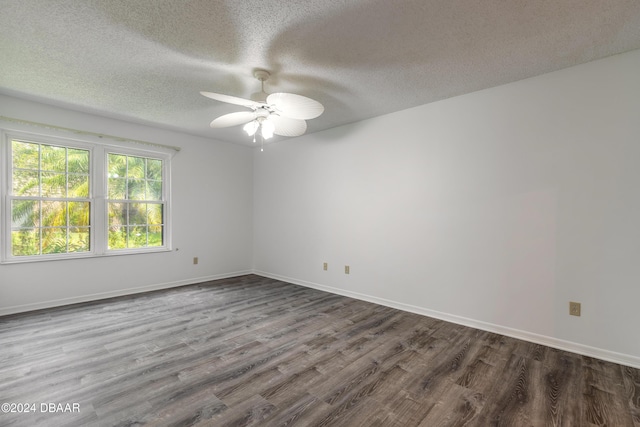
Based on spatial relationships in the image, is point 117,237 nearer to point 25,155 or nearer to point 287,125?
point 25,155

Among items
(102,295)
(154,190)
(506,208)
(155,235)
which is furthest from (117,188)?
(506,208)

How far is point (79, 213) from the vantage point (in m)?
3.67

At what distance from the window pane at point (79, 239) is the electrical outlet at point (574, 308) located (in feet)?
17.5

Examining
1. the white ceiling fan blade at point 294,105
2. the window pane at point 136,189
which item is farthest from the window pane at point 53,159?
the white ceiling fan blade at point 294,105

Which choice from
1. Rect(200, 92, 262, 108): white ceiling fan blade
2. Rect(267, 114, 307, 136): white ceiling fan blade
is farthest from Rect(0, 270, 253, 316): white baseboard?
Rect(200, 92, 262, 108): white ceiling fan blade

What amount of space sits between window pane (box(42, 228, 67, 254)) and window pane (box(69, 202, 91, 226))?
5.9 inches

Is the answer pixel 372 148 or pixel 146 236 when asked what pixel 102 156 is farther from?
pixel 372 148

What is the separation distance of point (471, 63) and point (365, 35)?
1.04 meters

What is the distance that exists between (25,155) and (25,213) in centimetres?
68

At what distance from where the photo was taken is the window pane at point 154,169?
169 inches

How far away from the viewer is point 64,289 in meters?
3.50

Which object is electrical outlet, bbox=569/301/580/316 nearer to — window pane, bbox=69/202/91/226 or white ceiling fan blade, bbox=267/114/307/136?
white ceiling fan blade, bbox=267/114/307/136

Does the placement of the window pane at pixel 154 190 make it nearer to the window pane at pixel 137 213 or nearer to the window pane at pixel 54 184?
the window pane at pixel 137 213

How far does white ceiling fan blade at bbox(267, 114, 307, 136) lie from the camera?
2689 mm
